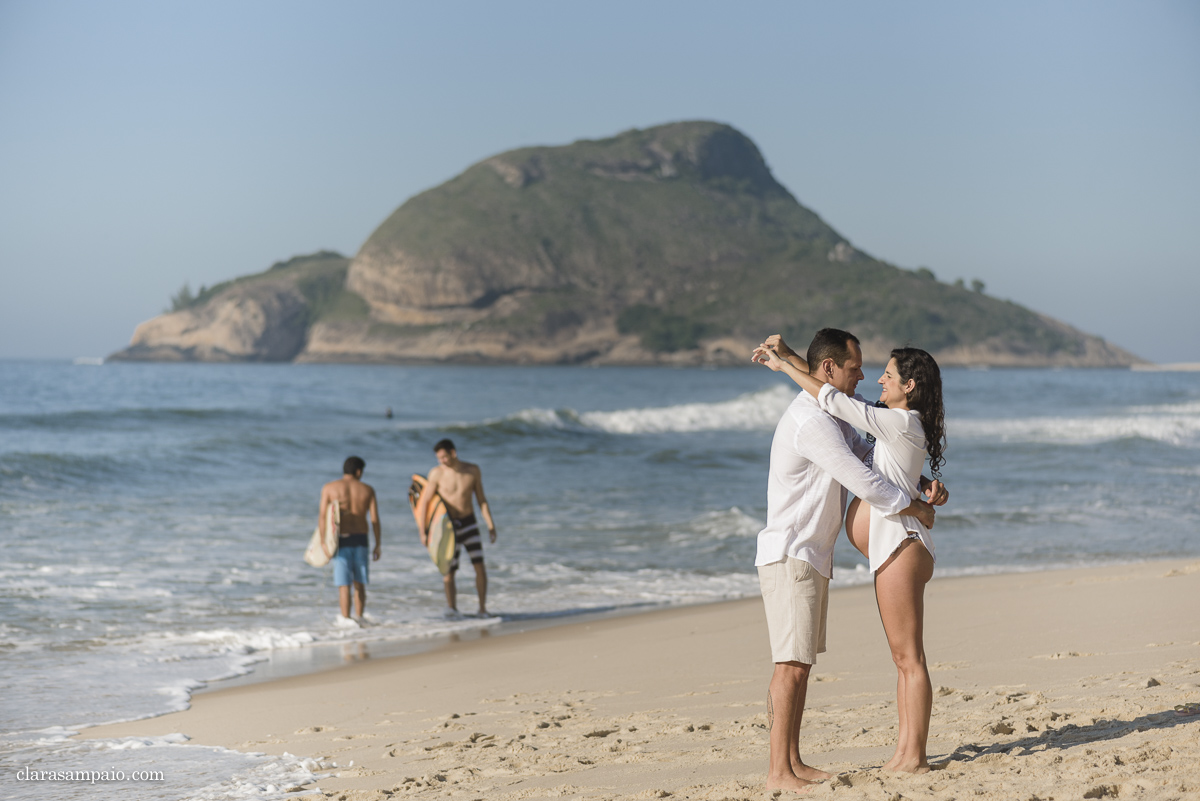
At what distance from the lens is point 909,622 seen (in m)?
3.20

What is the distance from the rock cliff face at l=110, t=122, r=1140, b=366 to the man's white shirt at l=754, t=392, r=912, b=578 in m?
120

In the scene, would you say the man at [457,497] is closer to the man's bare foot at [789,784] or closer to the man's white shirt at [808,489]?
the man's bare foot at [789,784]

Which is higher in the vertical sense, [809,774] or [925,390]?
[925,390]

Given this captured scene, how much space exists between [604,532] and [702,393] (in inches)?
1916

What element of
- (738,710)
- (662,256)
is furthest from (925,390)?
(662,256)

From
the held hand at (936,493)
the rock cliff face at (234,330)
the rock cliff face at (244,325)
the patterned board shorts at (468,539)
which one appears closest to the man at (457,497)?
the patterned board shorts at (468,539)

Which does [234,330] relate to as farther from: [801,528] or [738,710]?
[801,528]

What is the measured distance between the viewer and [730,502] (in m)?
15.5

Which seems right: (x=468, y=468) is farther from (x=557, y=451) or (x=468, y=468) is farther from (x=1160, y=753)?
(x=557, y=451)

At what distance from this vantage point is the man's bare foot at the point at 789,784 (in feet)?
10.8

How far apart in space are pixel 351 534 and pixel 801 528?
610 centimetres

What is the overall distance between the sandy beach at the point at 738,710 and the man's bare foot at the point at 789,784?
0.18 ft

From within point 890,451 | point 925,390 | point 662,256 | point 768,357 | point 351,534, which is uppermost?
point 662,256

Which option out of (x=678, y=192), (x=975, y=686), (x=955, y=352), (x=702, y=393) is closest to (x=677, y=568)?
(x=975, y=686)
